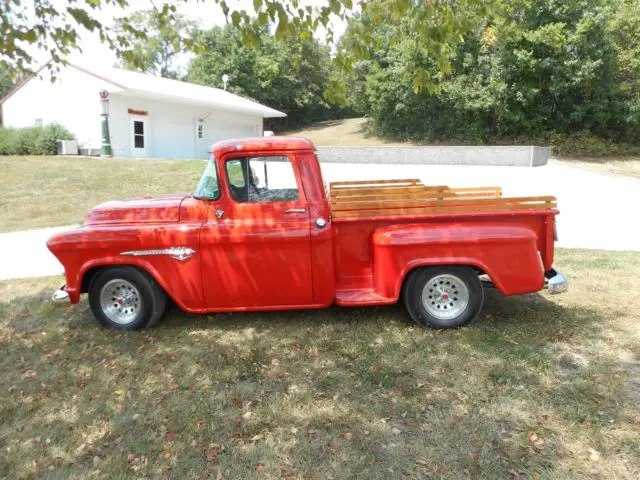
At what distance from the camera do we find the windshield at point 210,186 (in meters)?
4.69

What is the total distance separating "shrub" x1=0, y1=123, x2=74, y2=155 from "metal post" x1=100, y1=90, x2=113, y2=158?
104 inches

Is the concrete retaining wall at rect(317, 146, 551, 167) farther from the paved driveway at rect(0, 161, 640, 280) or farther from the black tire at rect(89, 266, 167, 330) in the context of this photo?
the black tire at rect(89, 266, 167, 330)

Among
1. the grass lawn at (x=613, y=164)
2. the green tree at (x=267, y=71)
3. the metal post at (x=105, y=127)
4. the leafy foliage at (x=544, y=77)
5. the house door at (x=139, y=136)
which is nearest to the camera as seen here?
the metal post at (x=105, y=127)

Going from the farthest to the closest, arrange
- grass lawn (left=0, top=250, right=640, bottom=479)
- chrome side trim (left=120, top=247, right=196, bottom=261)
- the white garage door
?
1. the white garage door
2. chrome side trim (left=120, top=247, right=196, bottom=261)
3. grass lawn (left=0, top=250, right=640, bottom=479)

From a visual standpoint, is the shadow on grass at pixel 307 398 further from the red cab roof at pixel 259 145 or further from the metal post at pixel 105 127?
the metal post at pixel 105 127

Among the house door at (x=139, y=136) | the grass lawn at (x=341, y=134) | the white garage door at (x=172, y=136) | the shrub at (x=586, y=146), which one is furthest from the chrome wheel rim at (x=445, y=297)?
the grass lawn at (x=341, y=134)

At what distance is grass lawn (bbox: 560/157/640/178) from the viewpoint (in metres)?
23.3

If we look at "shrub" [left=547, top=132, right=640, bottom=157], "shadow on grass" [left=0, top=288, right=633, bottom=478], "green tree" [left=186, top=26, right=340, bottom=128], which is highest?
"green tree" [left=186, top=26, right=340, bottom=128]

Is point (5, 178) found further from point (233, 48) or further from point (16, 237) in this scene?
point (233, 48)

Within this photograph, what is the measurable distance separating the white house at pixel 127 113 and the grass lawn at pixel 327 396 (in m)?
19.2

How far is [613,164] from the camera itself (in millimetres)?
25734

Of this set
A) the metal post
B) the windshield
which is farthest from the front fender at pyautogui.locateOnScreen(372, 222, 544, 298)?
the metal post

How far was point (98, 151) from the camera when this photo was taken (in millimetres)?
22688

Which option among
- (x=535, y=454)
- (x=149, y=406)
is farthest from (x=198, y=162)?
(x=535, y=454)
